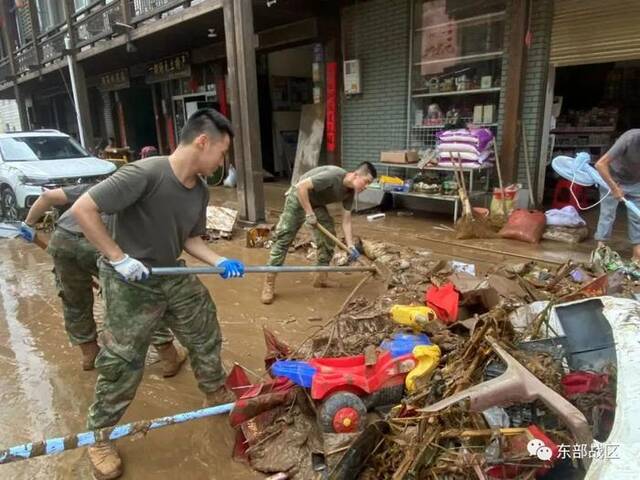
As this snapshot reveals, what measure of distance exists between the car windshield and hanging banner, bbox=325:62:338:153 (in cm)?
478

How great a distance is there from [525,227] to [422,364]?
397 cm

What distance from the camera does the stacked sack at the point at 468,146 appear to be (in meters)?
6.53

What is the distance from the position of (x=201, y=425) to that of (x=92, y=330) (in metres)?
1.24

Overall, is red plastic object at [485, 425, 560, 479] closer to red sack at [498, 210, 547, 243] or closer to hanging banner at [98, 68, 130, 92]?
red sack at [498, 210, 547, 243]

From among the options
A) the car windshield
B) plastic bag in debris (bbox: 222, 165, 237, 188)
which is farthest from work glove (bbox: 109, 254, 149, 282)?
plastic bag in debris (bbox: 222, 165, 237, 188)

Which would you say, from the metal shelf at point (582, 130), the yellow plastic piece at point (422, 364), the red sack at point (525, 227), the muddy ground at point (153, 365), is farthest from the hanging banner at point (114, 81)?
the yellow plastic piece at point (422, 364)

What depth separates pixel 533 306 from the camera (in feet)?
8.50

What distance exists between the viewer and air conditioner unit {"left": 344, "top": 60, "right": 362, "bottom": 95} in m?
8.45

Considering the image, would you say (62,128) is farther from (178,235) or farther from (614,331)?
(614,331)

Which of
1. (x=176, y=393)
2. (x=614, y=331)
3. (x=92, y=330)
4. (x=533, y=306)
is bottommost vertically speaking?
(x=176, y=393)

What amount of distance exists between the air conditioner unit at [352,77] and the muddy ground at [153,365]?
3.52 m

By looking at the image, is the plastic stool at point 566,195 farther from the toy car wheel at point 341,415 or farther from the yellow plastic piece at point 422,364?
the toy car wheel at point 341,415

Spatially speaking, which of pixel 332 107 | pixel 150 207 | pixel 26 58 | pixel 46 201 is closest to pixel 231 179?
pixel 332 107

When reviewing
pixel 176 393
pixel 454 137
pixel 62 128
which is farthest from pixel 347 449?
pixel 62 128
